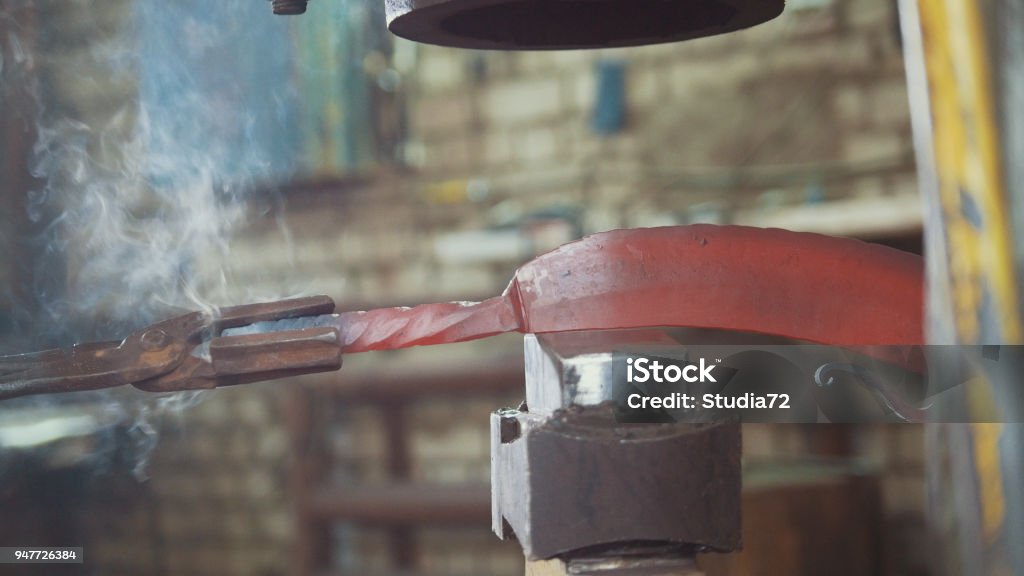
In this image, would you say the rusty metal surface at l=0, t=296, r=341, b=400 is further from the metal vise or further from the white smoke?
the white smoke

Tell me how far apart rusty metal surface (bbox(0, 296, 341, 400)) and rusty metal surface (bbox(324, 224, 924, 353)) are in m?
0.28

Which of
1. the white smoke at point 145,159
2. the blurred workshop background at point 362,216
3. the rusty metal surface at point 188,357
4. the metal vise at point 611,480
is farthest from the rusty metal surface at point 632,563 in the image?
the white smoke at point 145,159

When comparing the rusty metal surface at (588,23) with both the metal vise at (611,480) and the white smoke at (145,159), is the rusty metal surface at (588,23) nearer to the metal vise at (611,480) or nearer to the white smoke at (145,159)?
the metal vise at (611,480)

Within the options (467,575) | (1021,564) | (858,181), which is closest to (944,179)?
(1021,564)

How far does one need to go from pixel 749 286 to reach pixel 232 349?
20.8 inches

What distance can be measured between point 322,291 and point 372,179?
37 cm

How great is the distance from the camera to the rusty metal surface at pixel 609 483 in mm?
1044

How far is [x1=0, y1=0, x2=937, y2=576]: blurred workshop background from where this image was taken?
8.72ft

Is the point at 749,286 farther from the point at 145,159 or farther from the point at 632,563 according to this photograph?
the point at 145,159

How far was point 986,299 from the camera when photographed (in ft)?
1.75

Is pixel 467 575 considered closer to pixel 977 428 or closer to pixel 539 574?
pixel 539 574

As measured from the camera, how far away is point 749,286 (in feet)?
3.67

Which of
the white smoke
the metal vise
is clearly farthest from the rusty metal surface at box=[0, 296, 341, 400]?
the white smoke

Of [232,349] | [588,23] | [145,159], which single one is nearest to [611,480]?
[232,349]
